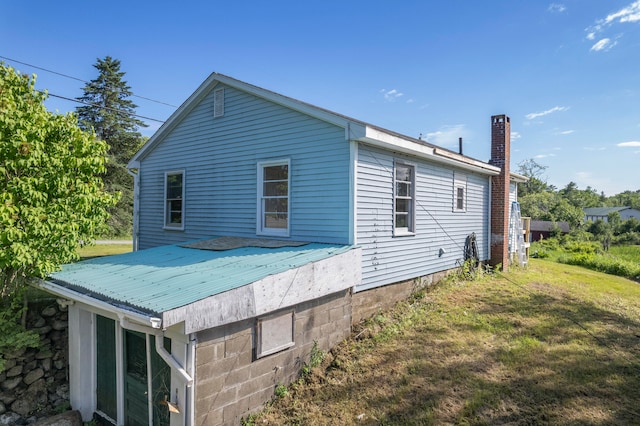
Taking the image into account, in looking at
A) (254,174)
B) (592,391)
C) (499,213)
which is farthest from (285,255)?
(499,213)

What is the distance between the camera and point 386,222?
793 cm

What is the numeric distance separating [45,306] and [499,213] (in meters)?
14.1

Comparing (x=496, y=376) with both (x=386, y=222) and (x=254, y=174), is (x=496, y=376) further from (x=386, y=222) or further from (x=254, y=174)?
(x=254, y=174)

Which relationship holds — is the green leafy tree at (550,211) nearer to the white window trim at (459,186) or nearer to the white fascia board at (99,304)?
the white window trim at (459,186)

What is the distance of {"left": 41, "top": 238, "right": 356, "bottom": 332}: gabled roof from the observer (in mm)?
4402

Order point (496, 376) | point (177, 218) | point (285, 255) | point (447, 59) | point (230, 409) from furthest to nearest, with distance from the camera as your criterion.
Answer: point (447, 59), point (177, 218), point (285, 255), point (496, 376), point (230, 409)

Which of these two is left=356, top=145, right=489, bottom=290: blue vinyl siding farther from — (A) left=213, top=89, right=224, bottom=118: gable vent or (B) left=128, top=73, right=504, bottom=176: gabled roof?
(A) left=213, top=89, right=224, bottom=118: gable vent

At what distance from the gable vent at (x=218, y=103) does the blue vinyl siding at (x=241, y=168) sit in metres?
0.16

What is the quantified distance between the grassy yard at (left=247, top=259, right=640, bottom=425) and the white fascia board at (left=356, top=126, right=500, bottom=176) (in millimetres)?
3637

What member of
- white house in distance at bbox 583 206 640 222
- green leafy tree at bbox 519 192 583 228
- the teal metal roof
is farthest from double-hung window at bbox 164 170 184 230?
white house in distance at bbox 583 206 640 222

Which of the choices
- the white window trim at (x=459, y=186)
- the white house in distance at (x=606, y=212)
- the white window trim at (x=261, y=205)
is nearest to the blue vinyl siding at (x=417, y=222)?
the white window trim at (x=459, y=186)

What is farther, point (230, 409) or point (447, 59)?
point (447, 59)

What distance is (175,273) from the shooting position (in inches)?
228

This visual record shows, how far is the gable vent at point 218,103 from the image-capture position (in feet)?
31.6
